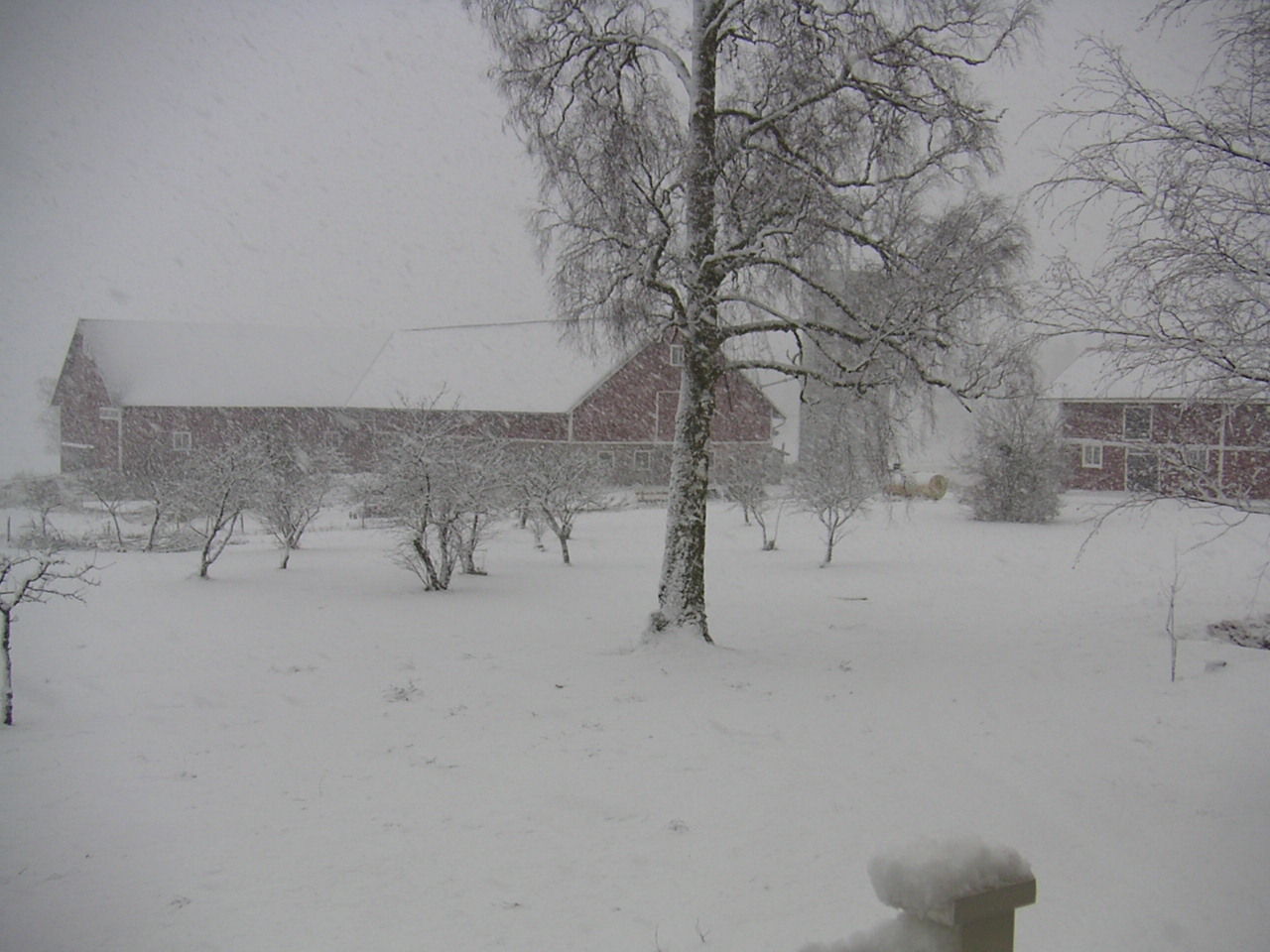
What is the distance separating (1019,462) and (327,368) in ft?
102

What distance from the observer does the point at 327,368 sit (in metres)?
39.6

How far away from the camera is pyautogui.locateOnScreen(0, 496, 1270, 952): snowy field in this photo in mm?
3924

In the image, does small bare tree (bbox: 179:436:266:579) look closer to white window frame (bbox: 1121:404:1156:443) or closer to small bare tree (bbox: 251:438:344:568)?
small bare tree (bbox: 251:438:344:568)

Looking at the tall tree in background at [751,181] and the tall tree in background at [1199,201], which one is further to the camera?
the tall tree in background at [751,181]

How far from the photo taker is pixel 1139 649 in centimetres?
971

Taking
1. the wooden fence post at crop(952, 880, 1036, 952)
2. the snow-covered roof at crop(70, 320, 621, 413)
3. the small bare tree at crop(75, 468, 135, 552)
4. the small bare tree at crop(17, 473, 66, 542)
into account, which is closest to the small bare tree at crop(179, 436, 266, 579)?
the small bare tree at crop(17, 473, 66, 542)

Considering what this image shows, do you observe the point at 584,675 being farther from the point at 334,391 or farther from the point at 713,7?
the point at 334,391

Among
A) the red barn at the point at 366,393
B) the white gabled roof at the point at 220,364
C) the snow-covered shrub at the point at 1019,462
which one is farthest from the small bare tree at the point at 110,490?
the snow-covered shrub at the point at 1019,462

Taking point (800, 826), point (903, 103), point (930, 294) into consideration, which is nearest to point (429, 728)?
point (800, 826)

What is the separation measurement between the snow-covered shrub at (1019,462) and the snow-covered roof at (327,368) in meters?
14.7

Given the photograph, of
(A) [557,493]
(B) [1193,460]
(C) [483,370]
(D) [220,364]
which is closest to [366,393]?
(C) [483,370]

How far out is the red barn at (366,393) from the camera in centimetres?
3319

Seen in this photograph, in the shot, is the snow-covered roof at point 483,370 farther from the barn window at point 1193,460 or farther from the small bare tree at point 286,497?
the barn window at point 1193,460

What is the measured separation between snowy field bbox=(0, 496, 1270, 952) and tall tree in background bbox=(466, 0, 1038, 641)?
2.47 metres
